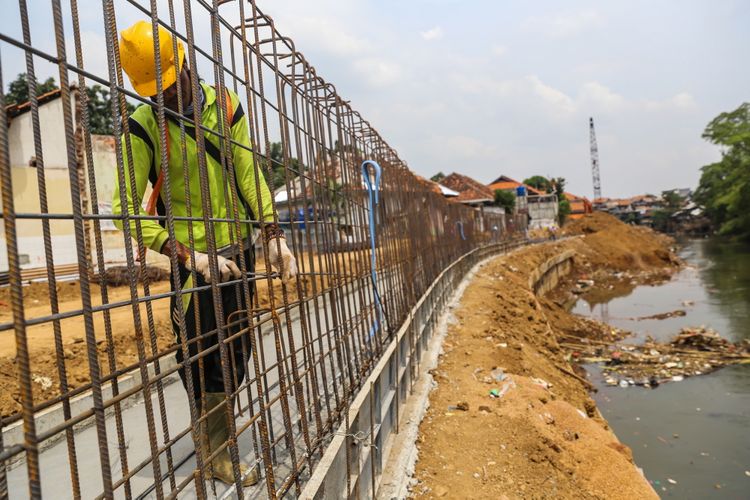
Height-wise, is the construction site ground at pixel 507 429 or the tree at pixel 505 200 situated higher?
the tree at pixel 505 200

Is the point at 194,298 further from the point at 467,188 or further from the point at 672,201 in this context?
the point at 672,201

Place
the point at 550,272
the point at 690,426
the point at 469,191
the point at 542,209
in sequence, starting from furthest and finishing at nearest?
1. the point at 542,209
2. the point at 469,191
3. the point at 550,272
4. the point at 690,426

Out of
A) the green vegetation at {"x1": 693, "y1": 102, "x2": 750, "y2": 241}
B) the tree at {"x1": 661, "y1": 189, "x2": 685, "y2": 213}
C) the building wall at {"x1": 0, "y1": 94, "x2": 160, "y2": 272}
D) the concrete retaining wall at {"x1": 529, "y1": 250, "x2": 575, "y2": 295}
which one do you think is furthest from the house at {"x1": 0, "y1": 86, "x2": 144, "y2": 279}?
the tree at {"x1": 661, "y1": 189, "x2": 685, "y2": 213}

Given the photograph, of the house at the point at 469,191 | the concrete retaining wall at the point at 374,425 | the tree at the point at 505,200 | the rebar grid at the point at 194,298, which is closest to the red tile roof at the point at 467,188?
the house at the point at 469,191

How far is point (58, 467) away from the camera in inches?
117

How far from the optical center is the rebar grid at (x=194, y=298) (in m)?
1.20

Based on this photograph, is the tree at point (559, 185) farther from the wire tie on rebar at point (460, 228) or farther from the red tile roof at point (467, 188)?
the wire tie on rebar at point (460, 228)

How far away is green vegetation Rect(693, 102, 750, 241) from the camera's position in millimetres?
44062

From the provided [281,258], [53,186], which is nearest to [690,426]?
[281,258]

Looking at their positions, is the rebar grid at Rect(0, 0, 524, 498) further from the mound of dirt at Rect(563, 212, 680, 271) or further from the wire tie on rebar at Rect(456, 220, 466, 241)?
the mound of dirt at Rect(563, 212, 680, 271)

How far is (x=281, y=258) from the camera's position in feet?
7.52

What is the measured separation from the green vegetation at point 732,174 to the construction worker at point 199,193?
170 ft

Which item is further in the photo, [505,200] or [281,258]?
[505,200]

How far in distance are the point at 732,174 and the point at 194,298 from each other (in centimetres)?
5666
